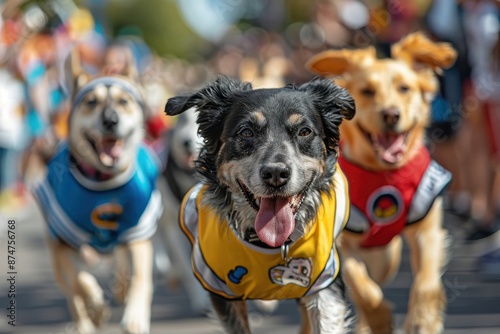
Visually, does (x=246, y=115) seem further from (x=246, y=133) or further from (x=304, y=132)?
(x=304, y=132)

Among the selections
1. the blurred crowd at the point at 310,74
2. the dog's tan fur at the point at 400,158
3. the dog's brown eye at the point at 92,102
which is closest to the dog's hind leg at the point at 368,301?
the dog's tan fur at the point at 400,158

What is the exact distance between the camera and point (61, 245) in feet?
22.7

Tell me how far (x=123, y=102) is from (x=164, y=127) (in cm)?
251

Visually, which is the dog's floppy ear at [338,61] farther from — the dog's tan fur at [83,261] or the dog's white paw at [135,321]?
the dog's white paw at [135,321]

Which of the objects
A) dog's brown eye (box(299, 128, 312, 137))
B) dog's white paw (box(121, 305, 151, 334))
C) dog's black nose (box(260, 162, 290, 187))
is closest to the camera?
dog's black nose (box(260, 162, 290, 187))

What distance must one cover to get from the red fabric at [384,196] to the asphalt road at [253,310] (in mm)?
785

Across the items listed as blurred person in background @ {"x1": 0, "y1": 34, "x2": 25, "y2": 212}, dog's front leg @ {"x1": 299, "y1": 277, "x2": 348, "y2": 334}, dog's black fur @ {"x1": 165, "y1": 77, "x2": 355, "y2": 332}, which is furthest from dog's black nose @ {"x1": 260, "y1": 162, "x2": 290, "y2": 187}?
blurred person in background @ {"x1": 0, "y1": 34, "x2": 25, "y2": 212}

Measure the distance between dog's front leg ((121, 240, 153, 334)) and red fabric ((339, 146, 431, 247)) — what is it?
49.6 inches

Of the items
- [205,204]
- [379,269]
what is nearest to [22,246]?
[379,269]

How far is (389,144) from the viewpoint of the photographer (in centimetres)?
629

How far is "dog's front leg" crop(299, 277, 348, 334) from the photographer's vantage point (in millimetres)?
5074

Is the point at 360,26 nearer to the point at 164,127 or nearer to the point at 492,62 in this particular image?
the point at 492,62

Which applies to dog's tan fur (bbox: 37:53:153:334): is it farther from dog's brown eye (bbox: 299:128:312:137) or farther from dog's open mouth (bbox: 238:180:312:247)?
dog's brown eye (bbox: 299:128:312:137)

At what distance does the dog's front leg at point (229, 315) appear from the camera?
203 inches
